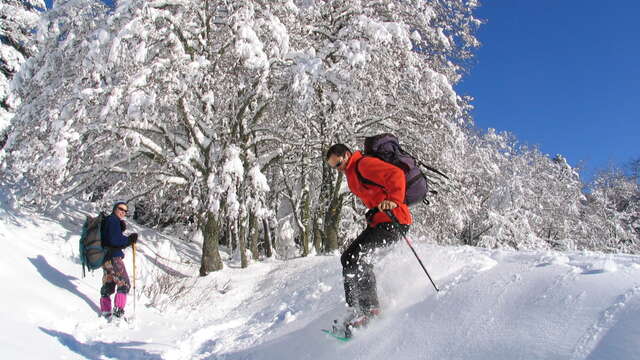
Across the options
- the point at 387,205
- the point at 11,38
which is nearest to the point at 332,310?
the point at 387,205

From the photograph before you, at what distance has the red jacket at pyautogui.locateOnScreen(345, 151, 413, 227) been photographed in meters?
3.66

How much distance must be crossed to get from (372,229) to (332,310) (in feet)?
3.92

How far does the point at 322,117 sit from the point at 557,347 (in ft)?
28.5

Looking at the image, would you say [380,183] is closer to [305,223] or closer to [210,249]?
[210,249]

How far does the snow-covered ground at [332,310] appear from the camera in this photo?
241 centimetres

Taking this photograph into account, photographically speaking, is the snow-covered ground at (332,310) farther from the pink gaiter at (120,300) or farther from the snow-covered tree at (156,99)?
the snow-covered tree at (156,99)

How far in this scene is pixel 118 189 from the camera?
1061cm

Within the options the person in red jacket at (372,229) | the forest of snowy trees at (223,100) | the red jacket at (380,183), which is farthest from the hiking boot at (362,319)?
the forest of snowy trees at (223,100)

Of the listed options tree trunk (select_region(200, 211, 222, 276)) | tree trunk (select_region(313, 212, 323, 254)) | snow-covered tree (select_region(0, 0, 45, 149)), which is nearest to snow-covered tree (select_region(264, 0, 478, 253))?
tree trunk (select_region(313, 212, 323, 254))

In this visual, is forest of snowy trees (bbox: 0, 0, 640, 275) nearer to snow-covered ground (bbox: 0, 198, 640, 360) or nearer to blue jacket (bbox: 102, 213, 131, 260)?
snow-covered ground (bbox: 0, 198, 640, 360)

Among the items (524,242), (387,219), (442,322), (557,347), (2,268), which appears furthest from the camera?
(524,242)

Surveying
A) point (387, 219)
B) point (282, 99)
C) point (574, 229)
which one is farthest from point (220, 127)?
point (574, 229)

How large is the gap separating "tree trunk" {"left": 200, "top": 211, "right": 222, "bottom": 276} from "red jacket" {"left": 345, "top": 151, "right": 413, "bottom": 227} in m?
7.03

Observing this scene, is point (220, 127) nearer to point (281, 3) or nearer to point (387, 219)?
point (281, 3)
